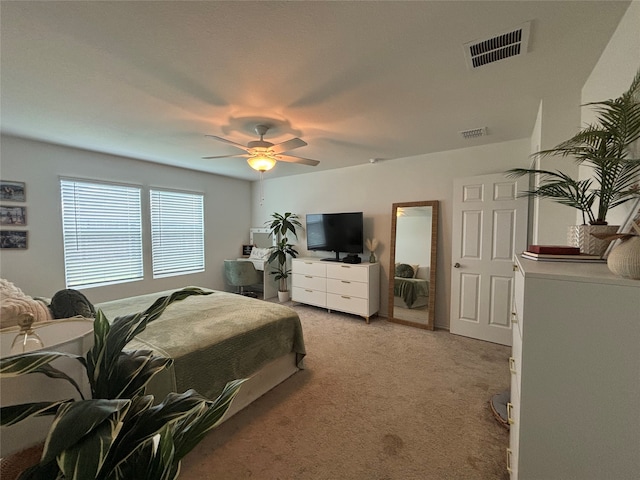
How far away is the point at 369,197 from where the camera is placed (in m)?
4.30

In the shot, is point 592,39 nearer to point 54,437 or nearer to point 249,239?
point 54,437

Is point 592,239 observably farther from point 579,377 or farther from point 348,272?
point 348,272

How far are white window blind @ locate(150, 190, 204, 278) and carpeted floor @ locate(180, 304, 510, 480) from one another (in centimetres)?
301

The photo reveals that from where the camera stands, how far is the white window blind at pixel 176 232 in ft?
14.4

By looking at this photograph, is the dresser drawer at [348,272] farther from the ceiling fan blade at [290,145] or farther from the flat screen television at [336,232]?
the ceiling fan blade at [290,145]

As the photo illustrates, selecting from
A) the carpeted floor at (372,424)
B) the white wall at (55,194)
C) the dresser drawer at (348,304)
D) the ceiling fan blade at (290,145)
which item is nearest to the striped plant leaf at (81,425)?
the carpeted floor at (372,424)

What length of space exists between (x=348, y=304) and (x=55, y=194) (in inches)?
163

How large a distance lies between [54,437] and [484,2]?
210cm

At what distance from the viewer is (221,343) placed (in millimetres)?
1915

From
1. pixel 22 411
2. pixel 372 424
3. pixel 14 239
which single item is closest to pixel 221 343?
pixel 372 424

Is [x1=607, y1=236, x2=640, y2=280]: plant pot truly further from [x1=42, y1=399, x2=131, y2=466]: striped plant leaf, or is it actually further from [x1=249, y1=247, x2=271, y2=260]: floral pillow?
[x1=249, y1=247, x2=271, y2=260]: floral pillow

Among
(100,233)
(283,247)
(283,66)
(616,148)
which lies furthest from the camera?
(283,247)

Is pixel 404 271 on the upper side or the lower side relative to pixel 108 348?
lower

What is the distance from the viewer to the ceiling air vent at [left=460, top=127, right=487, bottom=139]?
2824 mm
